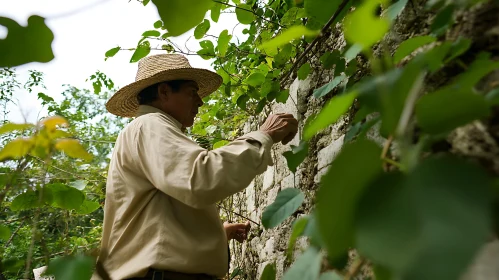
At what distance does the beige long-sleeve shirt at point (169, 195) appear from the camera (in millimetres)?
1311

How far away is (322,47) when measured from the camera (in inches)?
76.7

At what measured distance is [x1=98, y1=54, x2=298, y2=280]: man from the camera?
4.31 feet

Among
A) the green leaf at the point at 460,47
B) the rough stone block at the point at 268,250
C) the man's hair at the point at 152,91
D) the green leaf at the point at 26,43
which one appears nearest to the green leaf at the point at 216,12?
the man's hair at the point at 152,91

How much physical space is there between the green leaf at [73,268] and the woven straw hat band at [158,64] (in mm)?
1373

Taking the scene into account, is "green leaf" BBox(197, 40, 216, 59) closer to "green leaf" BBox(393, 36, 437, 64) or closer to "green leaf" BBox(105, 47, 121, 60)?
"green leaf" BBox(105, 47, 121, 60)

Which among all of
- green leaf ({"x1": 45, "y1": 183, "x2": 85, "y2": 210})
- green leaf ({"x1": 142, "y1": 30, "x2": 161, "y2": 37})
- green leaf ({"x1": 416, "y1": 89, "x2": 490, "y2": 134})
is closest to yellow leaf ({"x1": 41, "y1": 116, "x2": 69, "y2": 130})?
green leaf ({"x1": 416, "y1": 89, "x2": 490, "y2": 134})

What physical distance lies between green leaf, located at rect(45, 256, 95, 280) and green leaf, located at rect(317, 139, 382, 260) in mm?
339

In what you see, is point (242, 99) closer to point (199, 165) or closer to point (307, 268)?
point (199, 165)

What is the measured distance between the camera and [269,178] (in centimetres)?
253

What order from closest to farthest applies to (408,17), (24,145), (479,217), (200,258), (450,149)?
(479,217) → (24,145) → (450,149) → (408,17) → (200,258)

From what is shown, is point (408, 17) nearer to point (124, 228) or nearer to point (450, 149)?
point (450, 149)

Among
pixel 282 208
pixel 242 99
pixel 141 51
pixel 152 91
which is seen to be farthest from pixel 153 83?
pixel 282 208

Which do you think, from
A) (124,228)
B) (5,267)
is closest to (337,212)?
(5,267)

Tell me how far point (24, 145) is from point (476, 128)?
761mm
